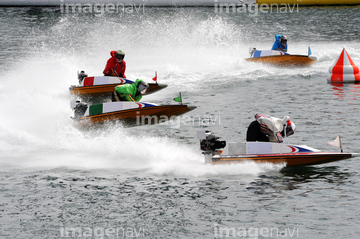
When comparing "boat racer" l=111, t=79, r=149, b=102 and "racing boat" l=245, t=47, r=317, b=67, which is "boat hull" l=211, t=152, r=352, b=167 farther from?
"racing boat" l=245, t=47, r=317, b=67

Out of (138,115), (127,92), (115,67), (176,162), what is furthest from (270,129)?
(115,67)

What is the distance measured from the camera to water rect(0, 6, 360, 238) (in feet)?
32.0

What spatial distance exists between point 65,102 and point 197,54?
43.5 ft

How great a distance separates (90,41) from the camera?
40125mm

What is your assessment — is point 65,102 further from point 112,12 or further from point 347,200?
point 112,12

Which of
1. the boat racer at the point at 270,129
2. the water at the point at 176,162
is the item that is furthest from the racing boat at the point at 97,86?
the boat racer at the point at 270,129

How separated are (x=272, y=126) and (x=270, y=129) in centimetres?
10

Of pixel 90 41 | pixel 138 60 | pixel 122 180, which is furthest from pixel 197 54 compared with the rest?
pixel 122 180

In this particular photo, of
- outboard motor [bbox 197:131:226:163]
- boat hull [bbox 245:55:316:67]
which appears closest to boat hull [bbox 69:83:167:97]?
boat hull [bbox 245:55:316:67]

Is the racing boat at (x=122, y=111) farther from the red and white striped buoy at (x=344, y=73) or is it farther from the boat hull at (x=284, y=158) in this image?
the red and white striped buoy at (x=344, y=73)

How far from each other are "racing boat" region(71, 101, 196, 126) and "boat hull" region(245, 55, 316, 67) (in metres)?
11.0

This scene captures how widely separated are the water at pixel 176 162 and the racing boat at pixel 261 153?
0.25 metres

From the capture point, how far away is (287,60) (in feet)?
85.3

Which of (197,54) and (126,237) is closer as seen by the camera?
(126,237)
